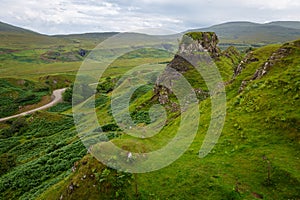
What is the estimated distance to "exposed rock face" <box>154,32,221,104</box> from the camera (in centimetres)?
5931

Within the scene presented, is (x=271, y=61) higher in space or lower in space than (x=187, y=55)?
higher

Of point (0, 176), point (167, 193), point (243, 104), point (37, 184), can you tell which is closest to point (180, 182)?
point (167, 193)

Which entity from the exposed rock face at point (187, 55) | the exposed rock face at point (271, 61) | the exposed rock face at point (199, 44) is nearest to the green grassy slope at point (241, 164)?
the exposed rock face at point (271, 61)

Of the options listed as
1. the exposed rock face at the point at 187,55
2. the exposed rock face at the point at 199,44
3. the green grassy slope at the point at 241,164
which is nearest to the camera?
the green grassy slope at the point at 241,164

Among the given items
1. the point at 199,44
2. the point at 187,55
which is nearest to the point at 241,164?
the point at 187,55

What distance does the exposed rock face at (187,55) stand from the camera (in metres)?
59.3

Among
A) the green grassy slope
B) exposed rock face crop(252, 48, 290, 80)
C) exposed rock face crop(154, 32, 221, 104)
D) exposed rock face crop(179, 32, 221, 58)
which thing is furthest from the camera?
exposed rock face crop(179, 32, 221, 58)

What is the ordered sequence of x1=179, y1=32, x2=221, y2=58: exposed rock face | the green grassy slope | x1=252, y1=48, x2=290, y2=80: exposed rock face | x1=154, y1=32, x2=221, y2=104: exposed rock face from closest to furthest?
the green grassy slope < x1=252, y1=48, x2=290, y2=80: exposed rock face < x1=154, y1=32, x2=221, y2=104: exposed rock face < x1=179, y1=32, x2=221, y2=58: exposed rock face

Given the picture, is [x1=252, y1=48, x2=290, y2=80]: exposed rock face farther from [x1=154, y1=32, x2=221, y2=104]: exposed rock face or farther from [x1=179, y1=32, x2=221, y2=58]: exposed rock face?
[x1=179, y1=32, x2=221, y2=58]: exposed rock face

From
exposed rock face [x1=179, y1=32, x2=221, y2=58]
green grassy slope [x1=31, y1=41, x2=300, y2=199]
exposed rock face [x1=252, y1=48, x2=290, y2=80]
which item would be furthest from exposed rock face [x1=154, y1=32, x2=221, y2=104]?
green grassy slope [x1=31, y1=41, x2=300, y2=199]

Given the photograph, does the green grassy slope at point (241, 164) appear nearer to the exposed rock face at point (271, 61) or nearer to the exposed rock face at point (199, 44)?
the exposed rock face at point (271, 61)

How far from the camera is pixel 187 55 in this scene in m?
75.6

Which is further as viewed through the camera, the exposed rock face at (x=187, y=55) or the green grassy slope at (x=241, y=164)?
the exposed rock face at (x=187, y=55)

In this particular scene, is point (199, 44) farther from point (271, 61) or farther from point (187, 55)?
point (271, 61)
